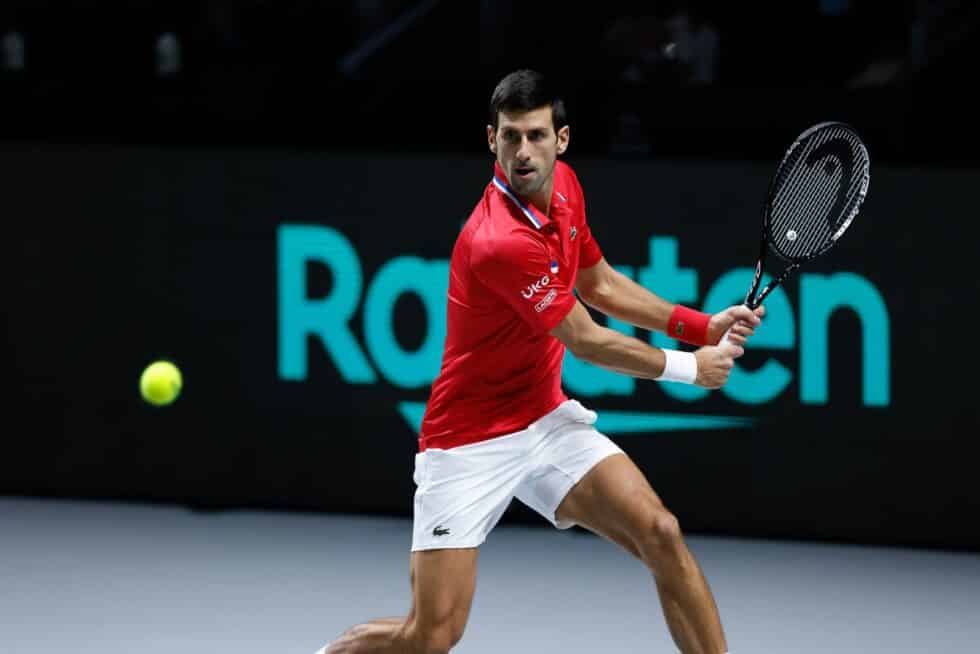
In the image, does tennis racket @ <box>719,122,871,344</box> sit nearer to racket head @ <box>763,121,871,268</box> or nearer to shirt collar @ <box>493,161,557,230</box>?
racket head @ <box>763,121,871,268</box>

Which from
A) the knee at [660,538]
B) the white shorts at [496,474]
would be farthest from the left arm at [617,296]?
the knee at [660,538]

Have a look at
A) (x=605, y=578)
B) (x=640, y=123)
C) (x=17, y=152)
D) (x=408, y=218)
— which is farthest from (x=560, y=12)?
(x=605, y=578)

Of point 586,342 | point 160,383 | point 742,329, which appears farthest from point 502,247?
point 160,383

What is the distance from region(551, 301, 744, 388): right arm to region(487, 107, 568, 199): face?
0.37m

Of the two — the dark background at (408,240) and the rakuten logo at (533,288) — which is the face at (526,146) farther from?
the dark background at (408,240)

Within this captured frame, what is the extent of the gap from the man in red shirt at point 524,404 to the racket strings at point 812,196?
382 millimetres

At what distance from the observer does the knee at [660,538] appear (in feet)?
16.8

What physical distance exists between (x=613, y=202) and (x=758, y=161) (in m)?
0.60

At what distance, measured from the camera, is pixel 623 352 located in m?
5.18

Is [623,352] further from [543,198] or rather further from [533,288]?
[543,198]

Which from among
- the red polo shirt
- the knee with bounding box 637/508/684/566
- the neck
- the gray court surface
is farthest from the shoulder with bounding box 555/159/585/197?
the gray court surface

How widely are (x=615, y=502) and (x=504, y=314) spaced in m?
0.59

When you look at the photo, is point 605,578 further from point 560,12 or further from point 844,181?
point 560,12

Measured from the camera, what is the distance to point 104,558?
7.70 metres
